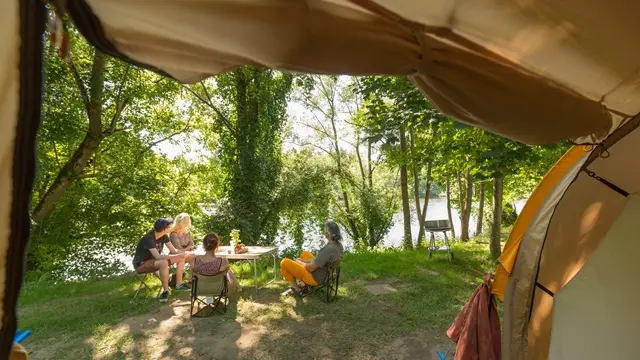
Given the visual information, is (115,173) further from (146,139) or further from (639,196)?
(639,196)

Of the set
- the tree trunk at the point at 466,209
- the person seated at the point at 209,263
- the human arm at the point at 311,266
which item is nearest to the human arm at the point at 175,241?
the person seated at the point at 209,263

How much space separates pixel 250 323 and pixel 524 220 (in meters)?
3.48

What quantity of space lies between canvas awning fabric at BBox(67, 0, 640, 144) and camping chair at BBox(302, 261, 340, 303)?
4217 millimetres

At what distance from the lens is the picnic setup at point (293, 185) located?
1.08 metres

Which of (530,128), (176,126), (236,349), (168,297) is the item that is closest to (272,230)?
(176,126)

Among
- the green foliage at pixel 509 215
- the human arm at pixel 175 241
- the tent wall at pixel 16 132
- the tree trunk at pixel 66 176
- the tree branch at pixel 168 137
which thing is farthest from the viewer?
the green foliage at pixel 509 215

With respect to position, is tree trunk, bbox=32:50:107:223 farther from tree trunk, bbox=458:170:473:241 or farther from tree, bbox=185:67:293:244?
tree trunk, bbox=458:170:473:241

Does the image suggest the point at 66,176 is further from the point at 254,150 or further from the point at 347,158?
the point at 347,158

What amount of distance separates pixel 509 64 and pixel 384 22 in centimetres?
58

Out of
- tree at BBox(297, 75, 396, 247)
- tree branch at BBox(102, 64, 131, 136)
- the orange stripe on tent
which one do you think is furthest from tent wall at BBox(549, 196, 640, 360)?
tree at BBox(297, 75, 396, 247)

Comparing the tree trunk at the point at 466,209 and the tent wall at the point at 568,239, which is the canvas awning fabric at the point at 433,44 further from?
the tree trunk at the point at 466,209

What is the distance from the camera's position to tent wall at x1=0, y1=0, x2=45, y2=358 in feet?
2.63

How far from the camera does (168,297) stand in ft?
18.5

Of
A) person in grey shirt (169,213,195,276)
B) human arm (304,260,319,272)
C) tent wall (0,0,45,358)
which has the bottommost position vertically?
human arm (304,260,319,272)
